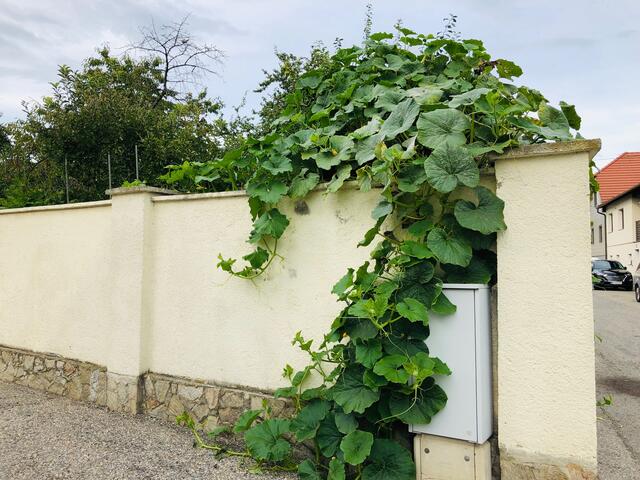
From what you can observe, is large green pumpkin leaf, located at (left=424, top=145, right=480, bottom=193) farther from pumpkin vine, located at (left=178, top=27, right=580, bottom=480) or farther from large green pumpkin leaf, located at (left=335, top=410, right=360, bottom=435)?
large green pumpkin leaf, located at (left=335, top=410, right=360, bottom=435)

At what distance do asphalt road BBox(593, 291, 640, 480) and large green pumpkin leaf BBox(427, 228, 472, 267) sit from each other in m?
1.68

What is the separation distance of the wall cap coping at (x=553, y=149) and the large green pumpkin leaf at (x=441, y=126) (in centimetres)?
24

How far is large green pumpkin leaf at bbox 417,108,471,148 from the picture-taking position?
2.25 m

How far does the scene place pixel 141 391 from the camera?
3.59 m

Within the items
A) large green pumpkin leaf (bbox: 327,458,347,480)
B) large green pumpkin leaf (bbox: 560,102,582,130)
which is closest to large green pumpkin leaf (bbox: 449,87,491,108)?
large green pumpkin leaf (bbox: 560,102,582,130)

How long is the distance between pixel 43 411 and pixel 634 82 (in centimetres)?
1027

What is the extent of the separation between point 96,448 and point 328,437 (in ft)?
5.63

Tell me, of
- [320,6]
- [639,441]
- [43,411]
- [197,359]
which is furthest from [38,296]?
[639,441]

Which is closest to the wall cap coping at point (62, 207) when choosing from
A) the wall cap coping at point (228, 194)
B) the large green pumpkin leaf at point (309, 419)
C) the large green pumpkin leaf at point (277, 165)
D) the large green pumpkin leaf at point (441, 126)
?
the wall cap coping at point (228, 194)

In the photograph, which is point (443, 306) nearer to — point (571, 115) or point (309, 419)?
point (309, 419)

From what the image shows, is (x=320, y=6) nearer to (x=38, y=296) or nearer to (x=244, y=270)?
(x=244, y=270)

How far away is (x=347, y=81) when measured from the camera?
340 centimetres

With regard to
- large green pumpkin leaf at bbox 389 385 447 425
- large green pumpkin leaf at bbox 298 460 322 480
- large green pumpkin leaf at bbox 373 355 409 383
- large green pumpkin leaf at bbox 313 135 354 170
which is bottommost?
large green pumpkin leaf at bbox 298 460 322 480

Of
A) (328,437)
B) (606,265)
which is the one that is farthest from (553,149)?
(606,265)
